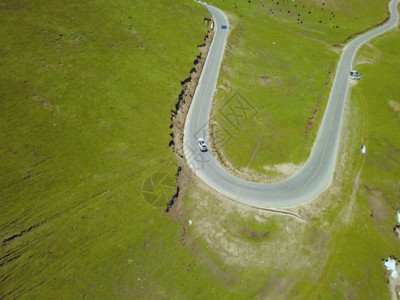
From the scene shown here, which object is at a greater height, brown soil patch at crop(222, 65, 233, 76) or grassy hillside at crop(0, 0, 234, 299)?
brown soil patch at crop(222, 65, 233, 76)

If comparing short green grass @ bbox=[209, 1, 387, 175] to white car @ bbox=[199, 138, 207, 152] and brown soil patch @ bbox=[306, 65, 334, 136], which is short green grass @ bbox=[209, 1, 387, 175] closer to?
brown soil patch @ bbox=[306, 65, 334, 136]

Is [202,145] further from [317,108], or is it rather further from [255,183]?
[317,108]

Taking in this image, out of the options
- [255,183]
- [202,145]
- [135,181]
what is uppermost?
[202,145]

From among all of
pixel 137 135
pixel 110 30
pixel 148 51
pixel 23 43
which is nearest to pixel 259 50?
pixel 148 51

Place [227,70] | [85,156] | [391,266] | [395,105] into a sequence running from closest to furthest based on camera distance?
[85,156] < [391,266] < [227,70] < [395,105]

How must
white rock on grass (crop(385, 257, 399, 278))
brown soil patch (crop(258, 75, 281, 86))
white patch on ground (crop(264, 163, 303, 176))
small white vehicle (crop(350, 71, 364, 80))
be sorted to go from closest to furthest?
1. white rock on grass (crop(385, 257, 399, 278))
2. white patch on ground (crop(264, 163, 303, 176))
3. brown soil patch (crop(258, 75, 281, 86))
4. small white vehicle (crop(350, 71, 364, 80))

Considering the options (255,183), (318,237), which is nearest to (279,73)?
(255,183)

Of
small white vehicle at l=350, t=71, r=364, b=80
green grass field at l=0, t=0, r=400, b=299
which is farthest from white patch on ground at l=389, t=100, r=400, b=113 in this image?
small white vehicle at l=350, t=71, r=364, b=80

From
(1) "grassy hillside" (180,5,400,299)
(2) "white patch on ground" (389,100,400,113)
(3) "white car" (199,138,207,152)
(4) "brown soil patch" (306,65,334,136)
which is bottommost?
(1) "grassy hillside" (180,5,400,299)
